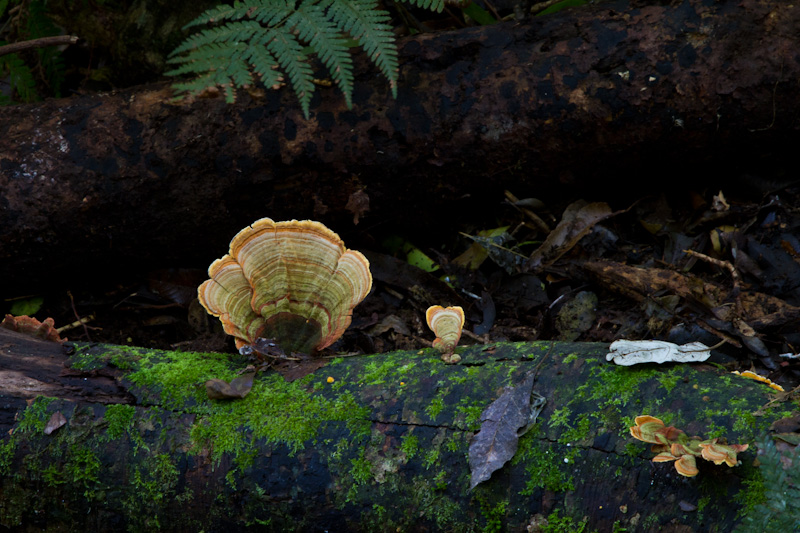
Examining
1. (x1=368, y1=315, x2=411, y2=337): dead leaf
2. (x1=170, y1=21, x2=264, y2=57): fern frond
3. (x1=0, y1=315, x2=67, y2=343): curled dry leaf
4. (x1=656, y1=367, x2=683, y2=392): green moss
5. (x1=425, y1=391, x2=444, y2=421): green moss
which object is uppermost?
(x1=170, y1=21, x2=264, y2=57): fern frond

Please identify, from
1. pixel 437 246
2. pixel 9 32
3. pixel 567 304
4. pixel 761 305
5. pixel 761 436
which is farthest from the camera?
pixel 9 32

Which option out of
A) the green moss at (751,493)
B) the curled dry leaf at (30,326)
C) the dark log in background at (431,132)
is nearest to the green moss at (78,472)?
the curled dry leaf at (30,326)

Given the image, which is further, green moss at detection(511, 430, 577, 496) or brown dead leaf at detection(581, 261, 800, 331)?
Answer: brown dead leaf at detection(581, 261, 800, 331)

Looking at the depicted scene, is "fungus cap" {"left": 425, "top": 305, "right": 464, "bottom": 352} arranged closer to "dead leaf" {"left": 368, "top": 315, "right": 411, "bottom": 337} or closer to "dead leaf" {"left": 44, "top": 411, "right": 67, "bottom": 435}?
"dead leaf" {"left": 368, "top": 315, "right": 411, "bottom": 337}

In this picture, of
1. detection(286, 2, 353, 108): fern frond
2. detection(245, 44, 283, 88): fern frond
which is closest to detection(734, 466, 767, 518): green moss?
detection(286, 2, 353, 108): fern frond

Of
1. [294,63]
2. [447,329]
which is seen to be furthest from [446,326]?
[294,63]

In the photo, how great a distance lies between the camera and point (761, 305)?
3.17 meters

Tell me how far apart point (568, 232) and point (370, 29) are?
5.86 ft

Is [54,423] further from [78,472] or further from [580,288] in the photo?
[580,288]

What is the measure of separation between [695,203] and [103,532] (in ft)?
12.4

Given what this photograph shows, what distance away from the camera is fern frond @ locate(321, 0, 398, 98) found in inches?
130

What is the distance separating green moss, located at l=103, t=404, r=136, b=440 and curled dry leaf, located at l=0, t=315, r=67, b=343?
671 millimetres

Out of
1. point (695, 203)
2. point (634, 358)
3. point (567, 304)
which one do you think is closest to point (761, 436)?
point (634, 358)

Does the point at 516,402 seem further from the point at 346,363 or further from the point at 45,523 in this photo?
the point at 45,523
